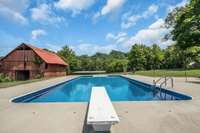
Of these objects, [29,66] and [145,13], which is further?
[29,66]

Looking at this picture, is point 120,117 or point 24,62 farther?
point 24,62

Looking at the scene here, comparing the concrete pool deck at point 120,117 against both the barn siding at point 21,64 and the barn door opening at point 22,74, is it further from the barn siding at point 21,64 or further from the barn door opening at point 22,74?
the barn door opening at point 22,74

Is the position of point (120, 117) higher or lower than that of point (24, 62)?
lower

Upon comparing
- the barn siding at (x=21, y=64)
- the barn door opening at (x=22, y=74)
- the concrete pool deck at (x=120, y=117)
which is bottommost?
the concrete pool deck at (x=120, y=117)

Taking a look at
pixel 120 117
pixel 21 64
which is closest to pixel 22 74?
pixel 21 64

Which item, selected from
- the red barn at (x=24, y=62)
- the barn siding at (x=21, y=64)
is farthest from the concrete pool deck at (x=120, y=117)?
the barn siding at (x=21, y=64)

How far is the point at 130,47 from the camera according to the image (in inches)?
1681

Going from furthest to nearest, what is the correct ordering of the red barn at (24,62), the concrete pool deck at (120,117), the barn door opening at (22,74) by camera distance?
1. the barn door opening at (22,74)
2. the red barn at (24,62)
3. the concrete pool deck at (120,117)

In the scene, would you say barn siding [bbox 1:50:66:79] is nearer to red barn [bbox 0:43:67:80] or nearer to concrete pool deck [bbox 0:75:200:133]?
red barn [bbox 0:43:67:80]

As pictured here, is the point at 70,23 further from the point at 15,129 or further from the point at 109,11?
the point at 15,129

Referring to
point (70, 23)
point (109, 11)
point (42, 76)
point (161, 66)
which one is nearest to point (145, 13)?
point (109, 11)

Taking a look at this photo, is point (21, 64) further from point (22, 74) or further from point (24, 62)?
point (22, 74)

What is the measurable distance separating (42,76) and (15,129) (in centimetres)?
2137

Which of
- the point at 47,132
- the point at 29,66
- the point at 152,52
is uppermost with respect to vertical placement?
the point at 152,52
